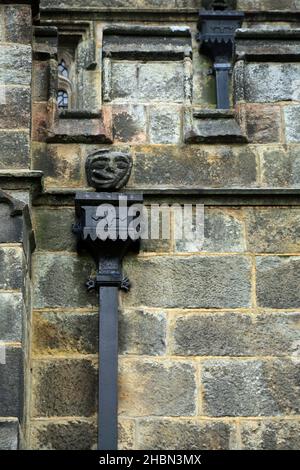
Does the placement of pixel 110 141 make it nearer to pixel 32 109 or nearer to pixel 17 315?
pixel 32 109

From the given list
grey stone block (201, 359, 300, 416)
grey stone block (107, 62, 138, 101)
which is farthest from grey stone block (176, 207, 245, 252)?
grey stone block (107, 62, 138, 101)

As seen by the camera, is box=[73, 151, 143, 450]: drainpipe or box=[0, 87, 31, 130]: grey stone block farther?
box=[0, 87, 31, 130]: grey stone block

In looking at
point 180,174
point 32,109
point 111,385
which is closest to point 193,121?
point 180,174

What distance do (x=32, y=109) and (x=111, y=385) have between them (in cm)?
164

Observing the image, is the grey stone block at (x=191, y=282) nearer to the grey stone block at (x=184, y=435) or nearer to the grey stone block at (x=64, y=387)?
the grey stone block at (x=64, y=387)

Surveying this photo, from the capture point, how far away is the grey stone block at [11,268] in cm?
779

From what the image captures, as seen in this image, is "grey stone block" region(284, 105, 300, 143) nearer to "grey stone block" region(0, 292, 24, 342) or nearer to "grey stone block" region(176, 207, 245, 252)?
"grey stone block" region(176, 207, 245, 252)

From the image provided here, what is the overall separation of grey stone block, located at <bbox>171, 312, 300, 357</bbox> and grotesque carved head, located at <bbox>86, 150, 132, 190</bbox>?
811 mm

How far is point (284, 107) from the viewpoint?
8711 mm

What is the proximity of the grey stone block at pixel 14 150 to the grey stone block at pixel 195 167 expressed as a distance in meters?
0.60

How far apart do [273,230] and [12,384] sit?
172 centimetres

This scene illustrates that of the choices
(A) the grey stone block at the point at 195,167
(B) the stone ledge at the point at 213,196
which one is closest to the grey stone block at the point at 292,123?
(A) the grey stone block at the point at 195,167

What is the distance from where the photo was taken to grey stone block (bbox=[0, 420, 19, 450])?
7406 mm

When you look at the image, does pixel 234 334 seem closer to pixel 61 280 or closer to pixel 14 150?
pixel 61 280
